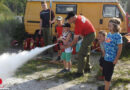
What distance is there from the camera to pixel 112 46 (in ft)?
11.6

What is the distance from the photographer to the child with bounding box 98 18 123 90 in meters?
3.43

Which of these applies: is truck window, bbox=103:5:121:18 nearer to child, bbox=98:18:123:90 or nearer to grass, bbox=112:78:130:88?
grass, bbox=112:78:130:88

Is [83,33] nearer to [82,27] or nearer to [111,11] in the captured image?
[82,27]

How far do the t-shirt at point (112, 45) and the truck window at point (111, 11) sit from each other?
13.8 feet

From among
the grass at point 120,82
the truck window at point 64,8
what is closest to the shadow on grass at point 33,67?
the grass at point 120,82

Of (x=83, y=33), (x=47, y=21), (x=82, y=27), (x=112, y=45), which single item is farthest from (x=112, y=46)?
(x=47, y=21)

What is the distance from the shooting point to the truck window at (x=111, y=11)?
24.3 ft

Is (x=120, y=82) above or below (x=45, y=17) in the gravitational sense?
below

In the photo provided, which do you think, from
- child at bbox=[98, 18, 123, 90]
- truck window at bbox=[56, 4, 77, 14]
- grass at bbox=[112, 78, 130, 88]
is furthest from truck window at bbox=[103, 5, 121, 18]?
child at bbox=[98, 18, 123, 90]

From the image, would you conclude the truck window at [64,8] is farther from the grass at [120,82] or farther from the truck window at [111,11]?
the grass at [120,82]

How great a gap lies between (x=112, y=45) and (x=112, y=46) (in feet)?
0.08

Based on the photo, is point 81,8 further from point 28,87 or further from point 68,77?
point 28,87

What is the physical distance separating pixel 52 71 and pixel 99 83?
151 centimetres

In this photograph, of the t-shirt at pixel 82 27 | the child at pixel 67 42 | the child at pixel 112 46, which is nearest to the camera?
the child at pixel 112 46
